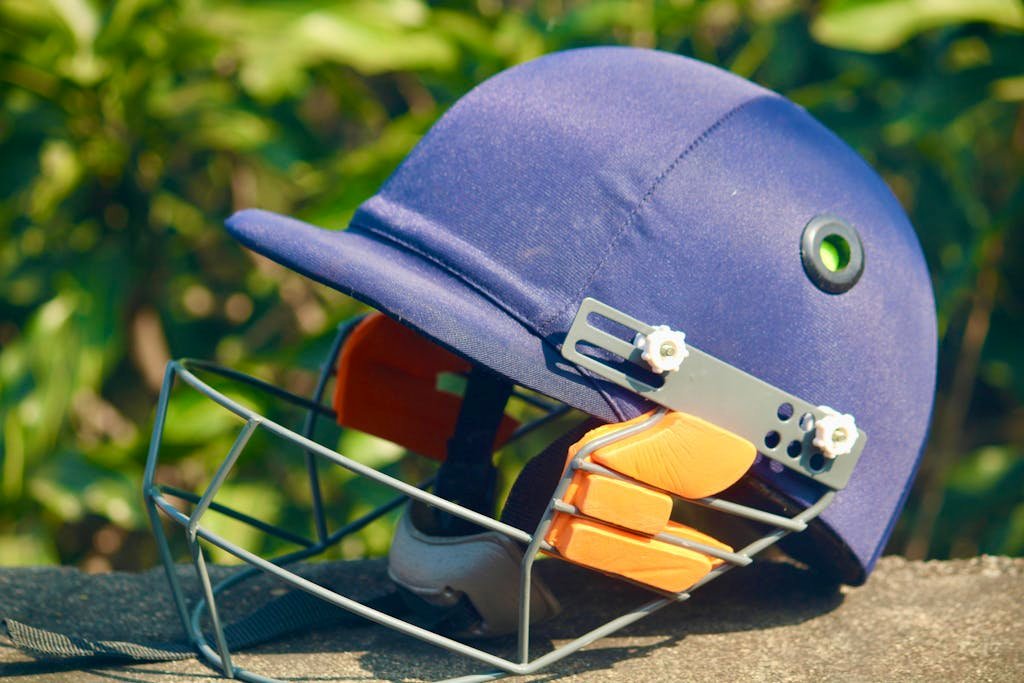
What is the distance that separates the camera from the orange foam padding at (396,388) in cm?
121

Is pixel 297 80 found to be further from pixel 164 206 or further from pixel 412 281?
pixel 412 281

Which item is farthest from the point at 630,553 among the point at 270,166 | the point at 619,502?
the point at 270,166

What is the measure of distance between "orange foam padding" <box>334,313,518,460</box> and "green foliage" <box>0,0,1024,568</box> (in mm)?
384

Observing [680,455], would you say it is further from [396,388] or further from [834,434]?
[396,388]

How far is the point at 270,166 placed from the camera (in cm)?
204

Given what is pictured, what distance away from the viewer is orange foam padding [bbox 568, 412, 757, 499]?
2.89 ft

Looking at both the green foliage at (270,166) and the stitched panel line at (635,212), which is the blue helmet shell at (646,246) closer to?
the stitched panel line at (635,212)

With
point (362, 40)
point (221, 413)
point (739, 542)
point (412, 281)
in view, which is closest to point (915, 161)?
point (362, 40)

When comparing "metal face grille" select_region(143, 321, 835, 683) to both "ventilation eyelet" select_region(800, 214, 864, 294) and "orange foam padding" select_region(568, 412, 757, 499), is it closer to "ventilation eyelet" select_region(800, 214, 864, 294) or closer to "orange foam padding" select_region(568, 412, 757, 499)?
"orange foam padding" select_region(568, 412, 757, 499)

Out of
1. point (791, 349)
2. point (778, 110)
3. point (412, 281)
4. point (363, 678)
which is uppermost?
point (778, 110)

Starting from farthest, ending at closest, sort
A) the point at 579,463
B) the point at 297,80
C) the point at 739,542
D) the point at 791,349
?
Answer: the point at 297,80 < the point at 739,542 < the point at 791,349 < the point at 579,463

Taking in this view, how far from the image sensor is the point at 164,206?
6.97 feet

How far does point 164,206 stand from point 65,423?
438 mm

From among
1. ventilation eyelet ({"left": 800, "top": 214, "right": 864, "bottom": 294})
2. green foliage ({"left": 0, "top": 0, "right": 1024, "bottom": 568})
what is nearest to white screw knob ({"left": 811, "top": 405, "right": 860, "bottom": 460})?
ventilation eyelet ({"left": 800, "top": 214, "right": 864, "bottom": 294})
